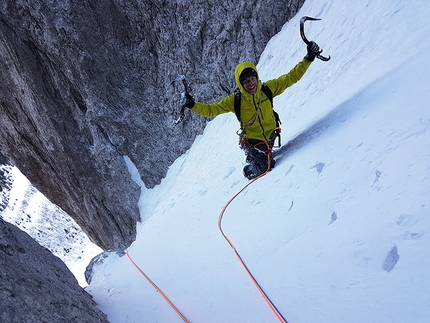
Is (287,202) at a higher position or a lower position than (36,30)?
lower

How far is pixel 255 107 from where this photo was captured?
15.6 ft

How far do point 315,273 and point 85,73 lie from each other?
10.1 metres

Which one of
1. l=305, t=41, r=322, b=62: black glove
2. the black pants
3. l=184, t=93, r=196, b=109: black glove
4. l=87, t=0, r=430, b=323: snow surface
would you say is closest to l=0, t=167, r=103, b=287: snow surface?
the black pants

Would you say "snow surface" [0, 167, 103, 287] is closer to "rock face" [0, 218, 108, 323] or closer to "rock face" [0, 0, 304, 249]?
"rock face" [0, 0, 304, 249]

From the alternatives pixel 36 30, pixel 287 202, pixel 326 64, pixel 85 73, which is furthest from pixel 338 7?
pixel 36 30

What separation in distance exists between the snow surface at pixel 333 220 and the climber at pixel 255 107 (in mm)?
434

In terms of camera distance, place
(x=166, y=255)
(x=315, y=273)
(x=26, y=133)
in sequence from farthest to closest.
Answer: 1. (x=26, y=133)
2. (x=166, y=255)
3. (x=315, y=273)

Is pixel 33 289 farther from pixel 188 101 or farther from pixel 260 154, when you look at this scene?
pixel 260 154

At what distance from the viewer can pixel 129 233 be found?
1127 centimetres

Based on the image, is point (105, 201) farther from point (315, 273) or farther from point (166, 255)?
point (315, 273)

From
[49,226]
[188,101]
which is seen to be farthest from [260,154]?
[49,226]

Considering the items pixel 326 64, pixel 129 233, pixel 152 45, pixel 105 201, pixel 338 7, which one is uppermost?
pixel 152 45

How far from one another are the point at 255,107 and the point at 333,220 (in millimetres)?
2794

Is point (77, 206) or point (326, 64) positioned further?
point (77, 206)
